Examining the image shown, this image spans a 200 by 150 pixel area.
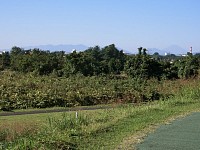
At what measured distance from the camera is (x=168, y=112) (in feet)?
48.8

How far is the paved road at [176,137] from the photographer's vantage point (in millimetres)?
9041

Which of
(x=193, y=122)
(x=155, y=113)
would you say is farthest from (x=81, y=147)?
(x=155, y=113)

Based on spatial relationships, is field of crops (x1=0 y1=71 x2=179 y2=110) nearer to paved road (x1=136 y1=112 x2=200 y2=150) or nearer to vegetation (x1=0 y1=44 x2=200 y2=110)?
vegetation (x1=0 y1=44 x2=200 y2=110)

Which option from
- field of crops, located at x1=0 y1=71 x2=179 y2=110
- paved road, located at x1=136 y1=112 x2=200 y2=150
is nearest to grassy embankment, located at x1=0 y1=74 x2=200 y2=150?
paved road, located at x1=136 y1=112 x2=200 y2=150

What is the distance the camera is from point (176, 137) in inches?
402

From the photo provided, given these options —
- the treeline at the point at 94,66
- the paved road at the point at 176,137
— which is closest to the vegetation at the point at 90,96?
the treeline at the point at 94,66

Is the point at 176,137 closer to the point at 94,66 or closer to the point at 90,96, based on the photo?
the point at 90,96

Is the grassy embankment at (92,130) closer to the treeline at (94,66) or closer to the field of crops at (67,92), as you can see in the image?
the field of crops at (67,92)

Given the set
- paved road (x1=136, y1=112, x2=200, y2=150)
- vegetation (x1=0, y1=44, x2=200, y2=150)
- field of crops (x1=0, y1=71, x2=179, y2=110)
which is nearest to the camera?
paved road (x1=136, y1=112, x2=200, y2=150)

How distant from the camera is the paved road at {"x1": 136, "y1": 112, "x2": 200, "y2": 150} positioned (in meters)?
9.04

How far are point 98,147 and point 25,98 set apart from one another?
1983 cm

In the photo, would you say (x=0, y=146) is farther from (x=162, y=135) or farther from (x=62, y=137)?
(x=162, y=135)

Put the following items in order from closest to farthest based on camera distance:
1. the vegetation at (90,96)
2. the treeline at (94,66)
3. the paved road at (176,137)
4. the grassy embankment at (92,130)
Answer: the grassy embankment at (92,130) < the paved road at (176,137) < the vegetation at (90,96) < the treeline at (94,66)

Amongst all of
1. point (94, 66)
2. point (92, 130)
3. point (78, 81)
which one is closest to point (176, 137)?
point (92, 130)
